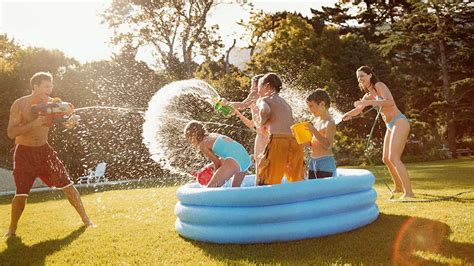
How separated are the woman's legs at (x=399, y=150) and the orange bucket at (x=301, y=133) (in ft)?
8.27

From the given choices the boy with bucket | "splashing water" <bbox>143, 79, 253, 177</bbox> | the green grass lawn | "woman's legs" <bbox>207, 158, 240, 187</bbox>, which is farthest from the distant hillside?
"woman's legs" <bbox>207, 158, 240, 187</bbox>

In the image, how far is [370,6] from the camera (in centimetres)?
3644

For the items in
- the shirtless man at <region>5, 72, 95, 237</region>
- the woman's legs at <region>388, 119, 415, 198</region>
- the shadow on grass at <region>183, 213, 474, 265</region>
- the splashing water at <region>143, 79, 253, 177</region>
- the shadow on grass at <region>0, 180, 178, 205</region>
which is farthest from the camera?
the splashing water at <region>143, 79, 253, 177</region>

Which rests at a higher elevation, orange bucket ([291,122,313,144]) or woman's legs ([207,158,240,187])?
orange bucket ([291,122,313,144])

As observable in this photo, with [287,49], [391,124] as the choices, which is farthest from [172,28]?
[391,124]

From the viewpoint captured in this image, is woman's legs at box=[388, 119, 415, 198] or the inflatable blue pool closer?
the inflatable blue pool

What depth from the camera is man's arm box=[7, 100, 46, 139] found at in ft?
19.9

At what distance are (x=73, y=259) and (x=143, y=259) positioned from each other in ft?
2.56

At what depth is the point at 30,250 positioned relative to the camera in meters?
5.33

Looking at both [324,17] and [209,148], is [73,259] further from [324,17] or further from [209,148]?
[324,17]

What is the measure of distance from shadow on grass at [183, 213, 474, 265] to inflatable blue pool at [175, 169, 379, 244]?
94 mm

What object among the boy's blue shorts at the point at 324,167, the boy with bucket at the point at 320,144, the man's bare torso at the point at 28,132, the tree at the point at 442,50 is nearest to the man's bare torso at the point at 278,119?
the boy with bucket at the point at 320,144

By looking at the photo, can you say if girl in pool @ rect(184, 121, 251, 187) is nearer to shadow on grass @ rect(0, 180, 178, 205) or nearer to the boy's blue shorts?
the boy's blue shorts

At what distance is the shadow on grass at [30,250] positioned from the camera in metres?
4.82
